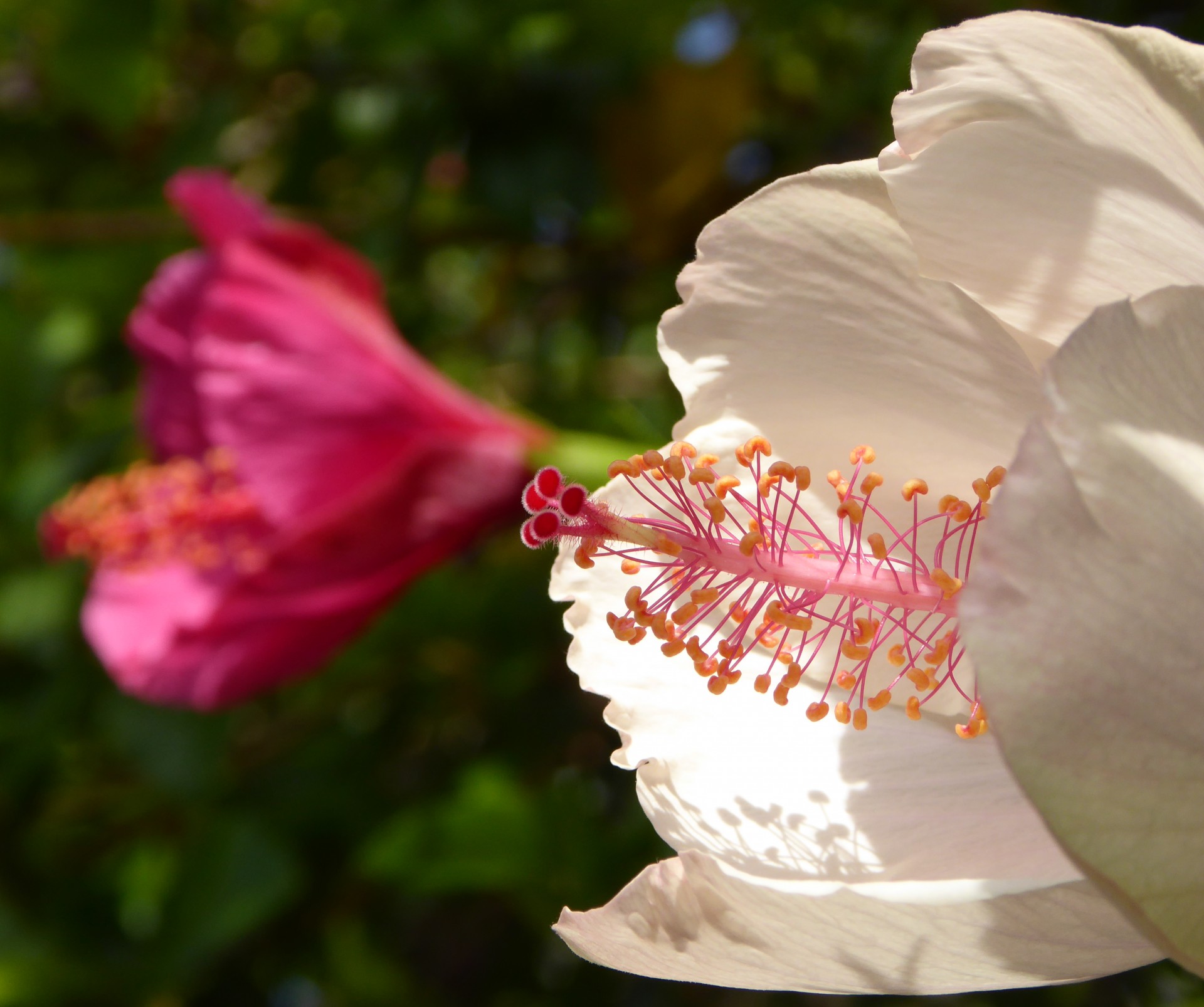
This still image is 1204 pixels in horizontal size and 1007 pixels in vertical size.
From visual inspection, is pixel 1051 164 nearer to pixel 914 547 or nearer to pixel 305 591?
pixel 914 547

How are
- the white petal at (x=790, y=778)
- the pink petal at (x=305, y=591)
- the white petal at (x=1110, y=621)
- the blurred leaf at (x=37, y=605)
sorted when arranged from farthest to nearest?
the blurred leaf at (x=37, y=605) → the pink petal at (x=305, y=591) → the white petal at (x=790, y=778) → the white petal at (x=1110, y=621)

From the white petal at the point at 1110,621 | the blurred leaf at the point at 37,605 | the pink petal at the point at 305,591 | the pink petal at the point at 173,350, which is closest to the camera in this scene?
the white petal at the point at 1110,621

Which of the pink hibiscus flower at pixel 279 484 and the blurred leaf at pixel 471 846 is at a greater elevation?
the pink hibiscus flower at pixel 279 484

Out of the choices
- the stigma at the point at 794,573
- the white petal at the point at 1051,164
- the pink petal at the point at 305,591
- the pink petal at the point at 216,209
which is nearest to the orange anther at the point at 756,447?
the stigma at the point at 794,573

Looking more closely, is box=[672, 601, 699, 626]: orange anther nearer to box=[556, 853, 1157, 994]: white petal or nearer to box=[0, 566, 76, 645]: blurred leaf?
box=[556, 853, 1157, 994]: white petal

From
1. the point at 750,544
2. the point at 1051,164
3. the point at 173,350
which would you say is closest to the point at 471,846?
the point at 173,350

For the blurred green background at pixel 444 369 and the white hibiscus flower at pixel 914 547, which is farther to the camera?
the blurred green background at pixel 444 369

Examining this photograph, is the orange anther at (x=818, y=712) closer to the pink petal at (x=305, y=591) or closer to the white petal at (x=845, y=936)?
the white petal at (x=845, y=936)

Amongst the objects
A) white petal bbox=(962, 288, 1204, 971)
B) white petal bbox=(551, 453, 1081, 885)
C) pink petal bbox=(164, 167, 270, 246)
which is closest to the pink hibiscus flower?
pink petal bbox=(164, 167, 270, 246)

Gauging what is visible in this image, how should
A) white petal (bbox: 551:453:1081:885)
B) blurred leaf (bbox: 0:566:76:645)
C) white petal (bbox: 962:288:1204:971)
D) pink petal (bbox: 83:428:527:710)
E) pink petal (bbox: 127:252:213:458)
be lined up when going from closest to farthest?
1. white petal (bbox: 962:288:1204:971)
2. white petal (bbox: 551:453:1081:885)
3. pink petal (bbox: 83:428:527:710)
4. pink petal (bbox: 127:252:213:458)
5. blurred leaf (bbox: 0:566:76:645)
